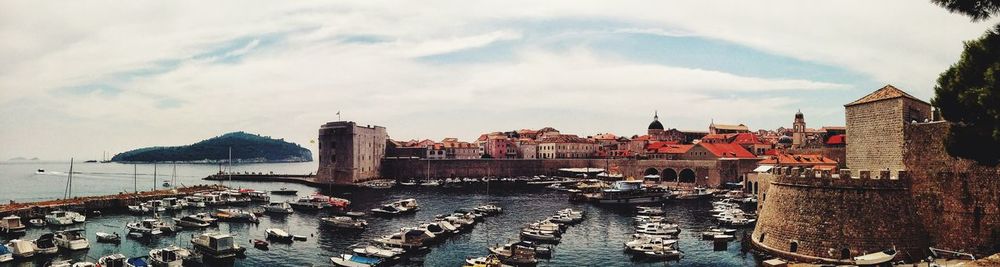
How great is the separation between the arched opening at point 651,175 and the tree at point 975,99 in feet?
263

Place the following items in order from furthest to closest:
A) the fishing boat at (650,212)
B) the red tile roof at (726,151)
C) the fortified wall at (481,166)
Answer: the fortified wall at (481,166), the red tile roof at (726,151), the fishing boat at (650,212)

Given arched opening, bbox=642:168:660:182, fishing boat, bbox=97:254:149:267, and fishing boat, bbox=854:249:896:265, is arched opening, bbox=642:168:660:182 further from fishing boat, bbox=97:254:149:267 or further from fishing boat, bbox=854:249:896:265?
fishing boat, bbox=97:254:149:267

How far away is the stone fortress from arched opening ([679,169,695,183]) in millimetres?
69249

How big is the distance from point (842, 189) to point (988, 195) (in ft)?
18.1

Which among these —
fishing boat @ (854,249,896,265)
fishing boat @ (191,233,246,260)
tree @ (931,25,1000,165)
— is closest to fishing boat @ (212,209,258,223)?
fishing boat @ (191,233,246,260)

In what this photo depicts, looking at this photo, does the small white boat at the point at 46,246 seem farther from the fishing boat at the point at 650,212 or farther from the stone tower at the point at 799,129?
the stone tower at the point at 799,129

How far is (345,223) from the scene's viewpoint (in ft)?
178

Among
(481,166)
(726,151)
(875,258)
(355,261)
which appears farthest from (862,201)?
(481,166)

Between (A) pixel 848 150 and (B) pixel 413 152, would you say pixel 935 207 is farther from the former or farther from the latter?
(B) pixel 413 152

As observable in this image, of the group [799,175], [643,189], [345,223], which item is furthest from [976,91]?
[643,189]

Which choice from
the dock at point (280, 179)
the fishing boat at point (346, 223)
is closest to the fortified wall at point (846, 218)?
the fishing boat at point (346, 223)

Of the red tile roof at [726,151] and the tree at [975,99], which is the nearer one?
the tree at [975,99]

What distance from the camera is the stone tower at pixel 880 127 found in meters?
30.0

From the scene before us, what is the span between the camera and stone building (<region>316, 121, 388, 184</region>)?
365 feet
